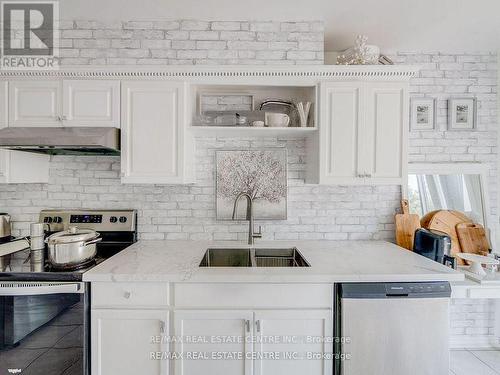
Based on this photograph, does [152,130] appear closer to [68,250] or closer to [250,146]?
[250,146]

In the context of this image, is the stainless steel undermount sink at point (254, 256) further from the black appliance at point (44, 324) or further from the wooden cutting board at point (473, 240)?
the wooden cutting board at point (473, 240)

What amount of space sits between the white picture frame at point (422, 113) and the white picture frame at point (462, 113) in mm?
155

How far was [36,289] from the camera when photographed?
1567 millimetres

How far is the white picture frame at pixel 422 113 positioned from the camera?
2.50 meters

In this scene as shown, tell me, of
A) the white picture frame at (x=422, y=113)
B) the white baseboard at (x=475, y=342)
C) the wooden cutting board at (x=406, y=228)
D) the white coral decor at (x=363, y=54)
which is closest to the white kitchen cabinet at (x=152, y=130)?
the white coral decor at (x=363, y=54)

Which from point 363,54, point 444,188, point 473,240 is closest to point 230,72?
point 363,54

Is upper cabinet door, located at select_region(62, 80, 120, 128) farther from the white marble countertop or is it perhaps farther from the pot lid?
the white marble countertop

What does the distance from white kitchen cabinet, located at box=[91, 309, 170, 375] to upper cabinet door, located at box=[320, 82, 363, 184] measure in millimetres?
1478

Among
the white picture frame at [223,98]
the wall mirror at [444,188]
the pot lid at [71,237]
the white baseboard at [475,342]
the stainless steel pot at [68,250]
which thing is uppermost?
the white picture frame at [223,98]

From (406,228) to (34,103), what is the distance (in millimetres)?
2976

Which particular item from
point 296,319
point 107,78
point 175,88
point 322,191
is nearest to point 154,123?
point 175,88

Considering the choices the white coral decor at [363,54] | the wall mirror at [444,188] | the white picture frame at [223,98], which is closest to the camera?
the white coral decor at [363,54]

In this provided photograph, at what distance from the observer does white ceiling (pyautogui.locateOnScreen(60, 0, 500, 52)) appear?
6.63ft

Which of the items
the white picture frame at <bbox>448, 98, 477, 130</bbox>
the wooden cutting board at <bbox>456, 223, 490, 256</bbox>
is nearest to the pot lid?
the wooden cutting board at <bbox>456, 223, 490, 256</bbox>
